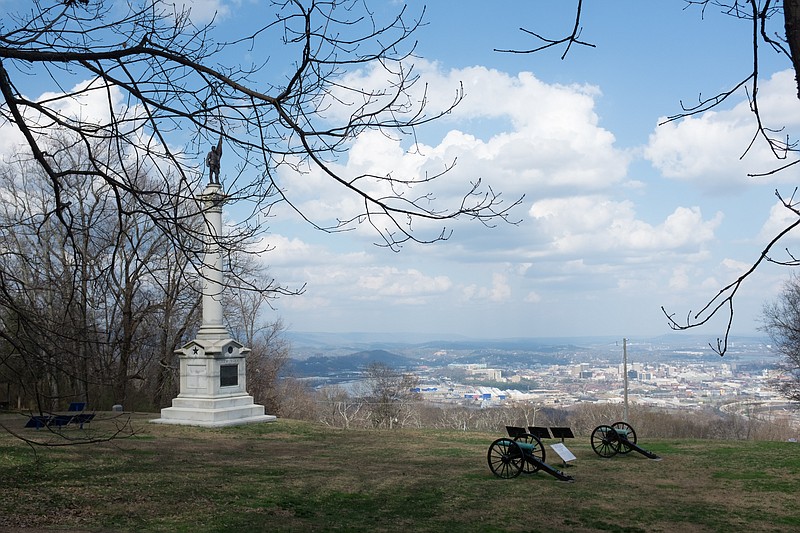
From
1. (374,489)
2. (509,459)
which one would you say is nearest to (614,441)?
(509,459)

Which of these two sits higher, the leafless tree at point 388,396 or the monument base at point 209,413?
the monument base at point 209,413

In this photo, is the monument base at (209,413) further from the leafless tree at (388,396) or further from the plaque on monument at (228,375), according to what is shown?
the leafless tree at (388,396)

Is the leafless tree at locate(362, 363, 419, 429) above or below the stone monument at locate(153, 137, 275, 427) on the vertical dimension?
below

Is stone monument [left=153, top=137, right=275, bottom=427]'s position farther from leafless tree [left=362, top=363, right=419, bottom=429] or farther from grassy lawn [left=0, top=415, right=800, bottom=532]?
leafless tree [left=362, top=363, right=419, bottom=429]

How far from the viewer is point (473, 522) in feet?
29.0

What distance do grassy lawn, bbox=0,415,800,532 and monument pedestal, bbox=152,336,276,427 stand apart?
3317 millimetres

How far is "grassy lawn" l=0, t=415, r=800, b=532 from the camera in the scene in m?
8.74

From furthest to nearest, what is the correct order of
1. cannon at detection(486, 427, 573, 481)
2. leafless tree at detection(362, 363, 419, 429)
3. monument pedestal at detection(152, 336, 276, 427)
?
1. leafless tree at detection(362, 363, 419, 429)
2. monument pedestal at detection(152, 336, 276, 427)
3. cannon at detection(486, 427, 573, 481)

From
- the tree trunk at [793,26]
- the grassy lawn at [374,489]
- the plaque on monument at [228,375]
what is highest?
the tree trunk at [793,26]

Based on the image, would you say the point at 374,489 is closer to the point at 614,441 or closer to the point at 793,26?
the point at 614,441

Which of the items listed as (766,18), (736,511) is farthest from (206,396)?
(766,18)

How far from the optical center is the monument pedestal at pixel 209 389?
19.9 m

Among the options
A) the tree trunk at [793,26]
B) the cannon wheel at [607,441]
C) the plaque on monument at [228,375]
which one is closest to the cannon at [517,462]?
the cannon wheel at [607,441]

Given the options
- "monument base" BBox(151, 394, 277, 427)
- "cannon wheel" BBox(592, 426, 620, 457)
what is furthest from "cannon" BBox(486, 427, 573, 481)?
"monument base" BBox(151, 394, 277, 427)
